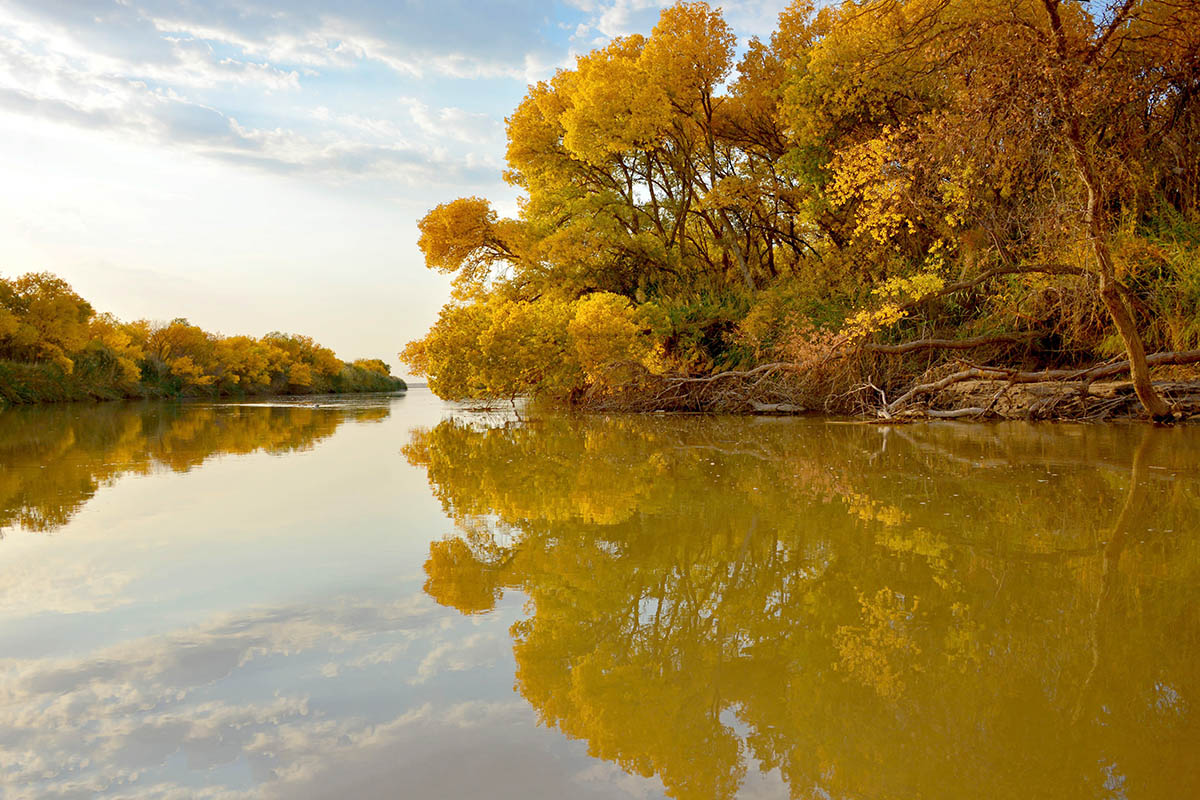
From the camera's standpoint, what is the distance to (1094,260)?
9.23 meters

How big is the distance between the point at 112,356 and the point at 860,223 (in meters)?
29.7

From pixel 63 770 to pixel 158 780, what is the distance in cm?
24

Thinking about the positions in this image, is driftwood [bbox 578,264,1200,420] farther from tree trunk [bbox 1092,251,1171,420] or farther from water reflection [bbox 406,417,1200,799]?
water reflection [bbox 406,417,1200,799]

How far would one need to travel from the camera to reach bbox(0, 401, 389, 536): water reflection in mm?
5039

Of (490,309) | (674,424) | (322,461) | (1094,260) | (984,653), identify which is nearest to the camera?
(984,653)

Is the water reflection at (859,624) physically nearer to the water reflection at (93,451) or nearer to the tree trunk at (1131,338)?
the water reflection at (93,451)

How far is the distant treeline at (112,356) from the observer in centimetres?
2453

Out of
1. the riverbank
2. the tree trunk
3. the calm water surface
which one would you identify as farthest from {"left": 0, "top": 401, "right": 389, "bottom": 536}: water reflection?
the riverbank

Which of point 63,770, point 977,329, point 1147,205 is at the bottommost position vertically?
point 63,770

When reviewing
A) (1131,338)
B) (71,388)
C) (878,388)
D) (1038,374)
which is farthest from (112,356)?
(1131,338)

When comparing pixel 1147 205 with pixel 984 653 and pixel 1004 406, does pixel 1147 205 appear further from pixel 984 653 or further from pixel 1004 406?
pixel 984 653

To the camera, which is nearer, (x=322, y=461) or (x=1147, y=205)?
(x=322, y=461)

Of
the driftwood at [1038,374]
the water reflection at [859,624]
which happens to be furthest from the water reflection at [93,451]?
the driftwood at [1038,374]

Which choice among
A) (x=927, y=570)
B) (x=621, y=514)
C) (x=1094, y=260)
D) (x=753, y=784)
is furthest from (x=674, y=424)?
(x=753, y=784)
